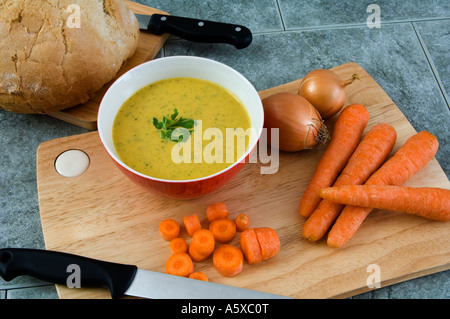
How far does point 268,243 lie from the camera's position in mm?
1490

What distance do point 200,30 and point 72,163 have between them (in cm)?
84

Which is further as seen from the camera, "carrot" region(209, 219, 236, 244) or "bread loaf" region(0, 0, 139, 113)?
"bread loaf" region(0, 0, 139, 113)

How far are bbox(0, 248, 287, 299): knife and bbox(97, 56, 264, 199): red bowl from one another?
0.26 metres

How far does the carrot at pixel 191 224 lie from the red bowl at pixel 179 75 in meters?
0.07

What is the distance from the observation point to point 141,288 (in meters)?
1.40

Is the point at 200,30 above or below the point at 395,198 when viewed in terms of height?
above

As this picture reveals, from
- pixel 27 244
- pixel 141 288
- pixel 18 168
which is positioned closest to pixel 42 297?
pixel 27 244

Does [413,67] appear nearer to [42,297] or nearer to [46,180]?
[46,180]

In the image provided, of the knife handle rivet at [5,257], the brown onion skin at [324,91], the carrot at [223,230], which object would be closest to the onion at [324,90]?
the brown onion skin at [324,91]

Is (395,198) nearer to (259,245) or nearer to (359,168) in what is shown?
(359,168)

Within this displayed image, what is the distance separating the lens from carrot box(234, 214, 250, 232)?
1.56 metres
